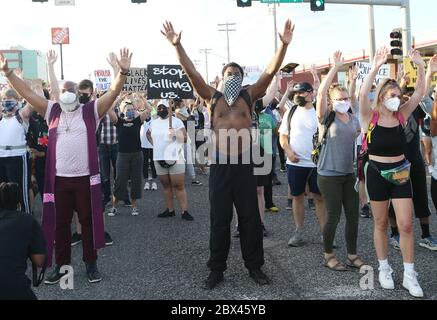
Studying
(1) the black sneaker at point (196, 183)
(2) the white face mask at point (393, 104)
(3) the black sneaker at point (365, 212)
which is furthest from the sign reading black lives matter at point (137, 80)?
(2) the white face mask at point (393, 104)

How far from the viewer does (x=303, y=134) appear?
5.92 metres

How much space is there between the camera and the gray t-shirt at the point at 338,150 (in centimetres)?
504

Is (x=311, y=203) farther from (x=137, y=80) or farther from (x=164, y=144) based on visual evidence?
(x=137, y=80)

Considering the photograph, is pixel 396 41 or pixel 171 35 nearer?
pixel 171 35

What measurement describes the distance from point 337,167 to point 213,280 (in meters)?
1.73

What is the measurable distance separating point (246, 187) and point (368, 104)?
4.67ft

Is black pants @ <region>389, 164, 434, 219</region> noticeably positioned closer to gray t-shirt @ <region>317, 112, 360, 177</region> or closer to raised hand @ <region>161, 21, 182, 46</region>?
gray t-shirt @ <region>317, 112, 360, 177</region>

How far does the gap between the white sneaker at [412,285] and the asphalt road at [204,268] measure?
0.23 feet

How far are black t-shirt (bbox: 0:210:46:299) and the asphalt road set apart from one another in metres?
1.40

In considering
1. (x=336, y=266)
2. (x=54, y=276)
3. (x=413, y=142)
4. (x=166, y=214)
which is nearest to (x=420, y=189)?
(x=413, y=142)

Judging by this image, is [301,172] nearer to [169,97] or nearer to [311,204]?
[311,204]

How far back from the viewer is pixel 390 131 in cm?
449

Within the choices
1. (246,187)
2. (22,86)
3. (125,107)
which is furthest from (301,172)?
(125,107)

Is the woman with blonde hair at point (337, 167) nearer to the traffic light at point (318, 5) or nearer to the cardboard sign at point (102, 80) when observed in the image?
the traffic light at point (318, 5)
